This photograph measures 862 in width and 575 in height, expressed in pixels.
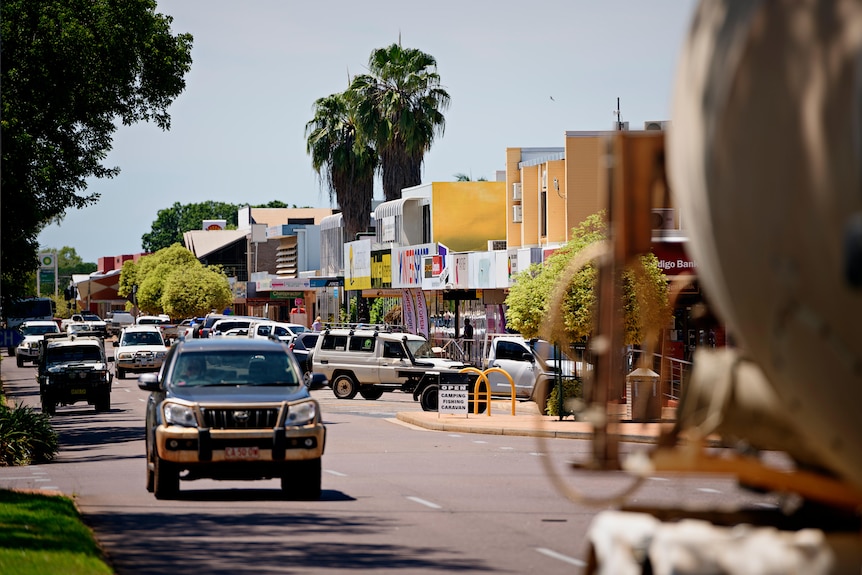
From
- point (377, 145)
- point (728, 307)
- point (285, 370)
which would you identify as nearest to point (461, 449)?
point (285, 370)

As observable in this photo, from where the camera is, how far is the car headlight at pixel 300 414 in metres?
17.1

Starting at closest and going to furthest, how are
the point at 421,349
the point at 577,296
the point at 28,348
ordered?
the point at 577,296, the point at 421,349, the point at 28,348

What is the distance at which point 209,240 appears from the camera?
5802 inches

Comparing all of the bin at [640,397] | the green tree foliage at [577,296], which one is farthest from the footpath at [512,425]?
the green tree foliage at [577,296]

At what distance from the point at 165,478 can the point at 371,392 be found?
25.0 meters

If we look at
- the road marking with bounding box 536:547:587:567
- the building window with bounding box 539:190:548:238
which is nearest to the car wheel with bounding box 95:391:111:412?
the building window with bounding box 539:190:548:238

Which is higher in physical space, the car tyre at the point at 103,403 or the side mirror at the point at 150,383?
the side mirror at the point at 150,383

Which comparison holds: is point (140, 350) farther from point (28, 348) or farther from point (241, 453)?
point (241, 453)

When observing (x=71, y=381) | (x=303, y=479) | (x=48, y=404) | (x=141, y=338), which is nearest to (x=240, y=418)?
(x=303, y=479)

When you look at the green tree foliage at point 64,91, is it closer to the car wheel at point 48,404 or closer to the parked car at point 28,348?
the car wheel at point 48,404

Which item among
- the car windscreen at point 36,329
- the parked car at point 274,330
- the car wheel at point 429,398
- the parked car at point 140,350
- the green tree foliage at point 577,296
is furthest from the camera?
the car windscreen at point 36,329

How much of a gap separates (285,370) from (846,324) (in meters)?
14.1

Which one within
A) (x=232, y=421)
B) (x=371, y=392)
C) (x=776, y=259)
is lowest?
(x=371, y=392)

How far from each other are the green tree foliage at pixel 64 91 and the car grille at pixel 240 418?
12993mm
